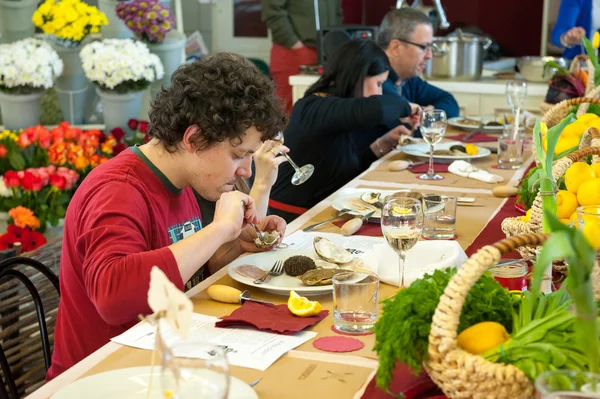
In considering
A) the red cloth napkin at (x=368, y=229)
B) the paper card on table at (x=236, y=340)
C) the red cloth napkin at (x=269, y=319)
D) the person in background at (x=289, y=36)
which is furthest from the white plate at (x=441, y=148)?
the person in background at (x=289, y=36)

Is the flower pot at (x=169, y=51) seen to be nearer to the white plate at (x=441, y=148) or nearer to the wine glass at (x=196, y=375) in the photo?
the white plate at (x=441, y=148)

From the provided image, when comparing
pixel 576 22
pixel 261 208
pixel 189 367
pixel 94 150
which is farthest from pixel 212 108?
pixel 576 22

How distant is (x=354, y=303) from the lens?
1.45 metres

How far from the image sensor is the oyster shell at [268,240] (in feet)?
6.37

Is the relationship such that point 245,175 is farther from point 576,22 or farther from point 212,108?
point 576,22

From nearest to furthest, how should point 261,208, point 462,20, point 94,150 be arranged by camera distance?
point 261,208
point 94,150
point 462,20

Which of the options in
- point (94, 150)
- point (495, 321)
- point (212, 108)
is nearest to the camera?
point (495, 321)

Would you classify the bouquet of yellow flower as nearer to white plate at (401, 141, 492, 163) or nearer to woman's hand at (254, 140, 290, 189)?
white plate at (401, 141, 492, 163)

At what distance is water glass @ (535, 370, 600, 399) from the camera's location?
88cm

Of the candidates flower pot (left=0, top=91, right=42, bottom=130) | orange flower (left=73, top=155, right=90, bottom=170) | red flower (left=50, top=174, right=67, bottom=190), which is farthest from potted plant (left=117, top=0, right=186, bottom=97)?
red flower (left=50, top=174, right=67, bottom=190)

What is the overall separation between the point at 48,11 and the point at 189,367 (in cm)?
338

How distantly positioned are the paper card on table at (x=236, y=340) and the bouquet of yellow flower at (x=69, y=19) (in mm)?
2844

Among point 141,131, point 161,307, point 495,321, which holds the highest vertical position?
point 161,307

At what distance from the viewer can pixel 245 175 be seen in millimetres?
1803
